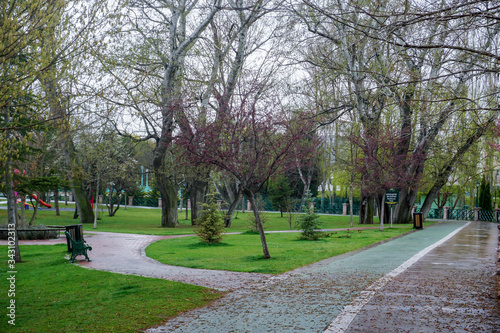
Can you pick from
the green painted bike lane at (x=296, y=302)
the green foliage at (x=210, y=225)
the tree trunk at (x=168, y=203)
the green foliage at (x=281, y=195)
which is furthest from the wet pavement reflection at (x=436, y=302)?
the green foliage at (x=281, y=195)

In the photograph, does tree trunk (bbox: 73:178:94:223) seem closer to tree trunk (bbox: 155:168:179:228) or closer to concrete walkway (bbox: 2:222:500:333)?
tree trunk (bbox: 155:168:179:228)

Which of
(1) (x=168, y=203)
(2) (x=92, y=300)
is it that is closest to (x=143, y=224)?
(1) (x=168, y=203)

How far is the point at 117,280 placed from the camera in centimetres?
946

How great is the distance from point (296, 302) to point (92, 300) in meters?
3.41

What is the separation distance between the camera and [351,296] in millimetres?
7586

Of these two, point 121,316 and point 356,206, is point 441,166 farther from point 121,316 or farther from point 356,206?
point 121,316

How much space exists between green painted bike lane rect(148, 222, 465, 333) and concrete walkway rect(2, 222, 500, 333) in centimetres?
1

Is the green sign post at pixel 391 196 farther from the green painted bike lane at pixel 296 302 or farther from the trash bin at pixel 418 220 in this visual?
the green painted bike lane at pixel 296 302

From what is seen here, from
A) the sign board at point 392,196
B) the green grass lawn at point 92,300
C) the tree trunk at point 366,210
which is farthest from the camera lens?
the tree trunk at point 366,210

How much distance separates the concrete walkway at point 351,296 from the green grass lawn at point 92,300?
46cm

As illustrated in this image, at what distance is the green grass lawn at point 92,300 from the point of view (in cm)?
627

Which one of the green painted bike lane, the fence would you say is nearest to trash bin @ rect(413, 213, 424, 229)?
the green painted bike lane

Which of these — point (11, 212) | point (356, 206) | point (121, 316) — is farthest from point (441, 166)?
point (121, 316)

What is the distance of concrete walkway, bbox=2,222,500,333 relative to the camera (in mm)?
6008
